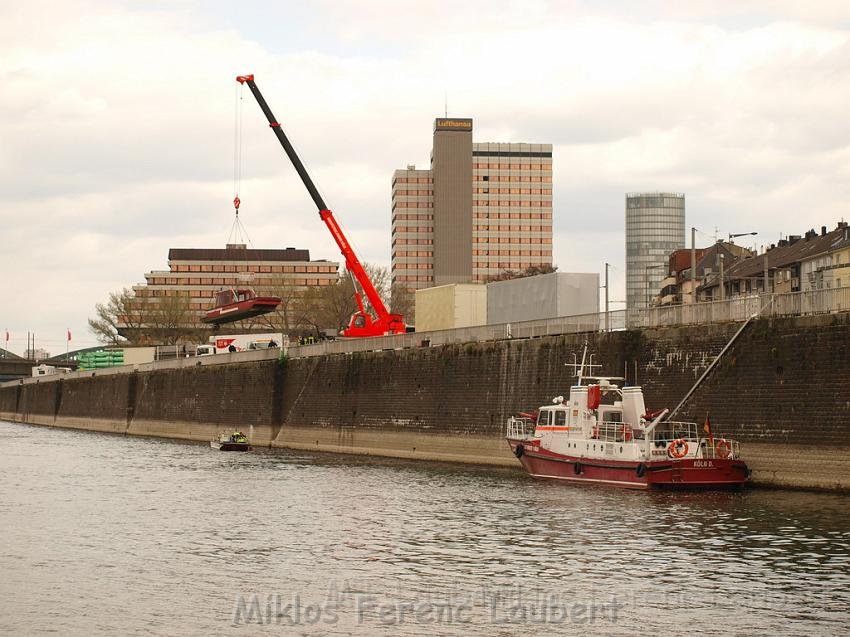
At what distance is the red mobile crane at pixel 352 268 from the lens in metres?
93.8

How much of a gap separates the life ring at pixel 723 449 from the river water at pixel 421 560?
1666 millimetres

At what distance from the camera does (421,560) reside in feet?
109

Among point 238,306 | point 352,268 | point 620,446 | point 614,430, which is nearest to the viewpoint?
point 620,446

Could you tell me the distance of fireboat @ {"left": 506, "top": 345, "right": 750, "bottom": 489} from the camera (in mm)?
48000

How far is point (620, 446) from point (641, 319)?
929cm

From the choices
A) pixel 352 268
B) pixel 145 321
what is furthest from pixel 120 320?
pixel 352 268

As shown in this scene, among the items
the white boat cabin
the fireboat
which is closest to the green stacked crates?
the fireboat

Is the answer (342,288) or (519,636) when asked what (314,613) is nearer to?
(519,636)

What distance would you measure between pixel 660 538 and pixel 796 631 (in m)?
11.4

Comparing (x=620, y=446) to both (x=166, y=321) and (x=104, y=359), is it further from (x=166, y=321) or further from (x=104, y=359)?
(x=166, y=321)

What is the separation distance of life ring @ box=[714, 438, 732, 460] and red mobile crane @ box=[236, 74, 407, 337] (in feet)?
151

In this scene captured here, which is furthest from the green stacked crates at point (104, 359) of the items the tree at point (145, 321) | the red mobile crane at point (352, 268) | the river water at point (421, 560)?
the river water at point (421, 560)

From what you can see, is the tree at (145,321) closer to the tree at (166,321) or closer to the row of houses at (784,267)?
the tree at (166,321)

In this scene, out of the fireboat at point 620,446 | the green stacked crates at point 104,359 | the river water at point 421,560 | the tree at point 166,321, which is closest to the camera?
the river water at point 421,560
